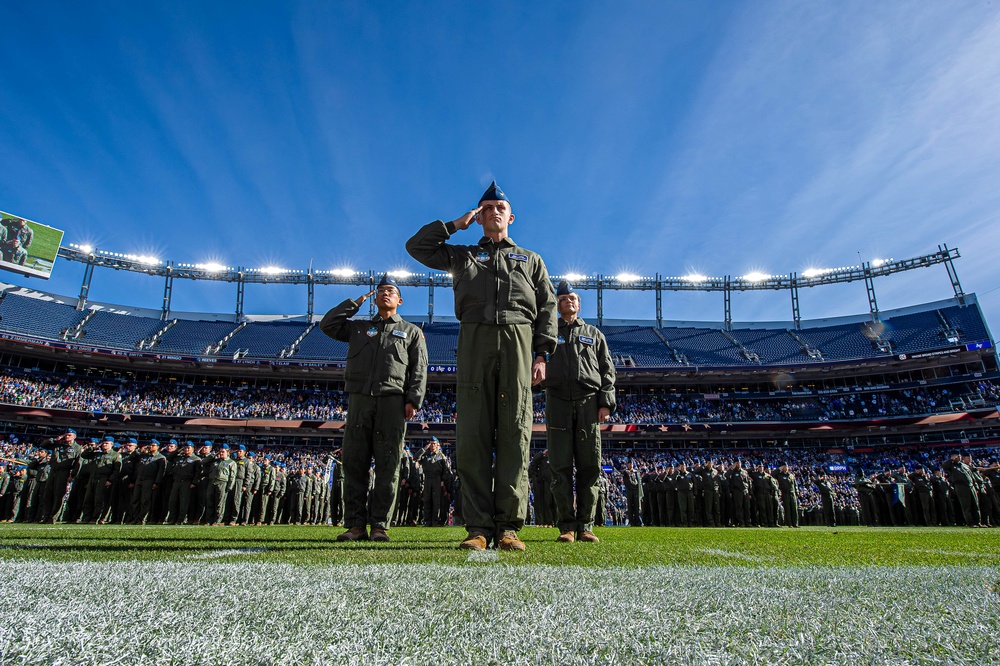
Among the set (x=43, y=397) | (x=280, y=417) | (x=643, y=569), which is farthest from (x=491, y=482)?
(x=43, y=397)

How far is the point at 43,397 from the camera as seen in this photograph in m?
29.5

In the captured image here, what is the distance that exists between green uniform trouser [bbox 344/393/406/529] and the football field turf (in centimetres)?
253

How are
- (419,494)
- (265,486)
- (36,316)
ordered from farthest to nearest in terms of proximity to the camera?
(36,316) → (419,494) → (265,486)

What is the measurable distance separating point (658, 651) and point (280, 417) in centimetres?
3362

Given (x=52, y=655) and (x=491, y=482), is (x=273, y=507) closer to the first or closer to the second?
(x=491, y=482)

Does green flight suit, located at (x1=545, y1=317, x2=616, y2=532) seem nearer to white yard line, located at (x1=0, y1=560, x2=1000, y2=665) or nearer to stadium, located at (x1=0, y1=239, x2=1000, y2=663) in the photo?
white yard line, located at (x1=0, y1=560, x2=1000, y2=665)

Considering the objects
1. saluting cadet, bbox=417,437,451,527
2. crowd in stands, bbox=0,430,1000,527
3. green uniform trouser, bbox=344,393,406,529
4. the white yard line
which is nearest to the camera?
the white yard line

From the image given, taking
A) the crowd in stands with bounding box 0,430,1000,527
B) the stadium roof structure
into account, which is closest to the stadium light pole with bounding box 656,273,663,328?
the stadium roof structure

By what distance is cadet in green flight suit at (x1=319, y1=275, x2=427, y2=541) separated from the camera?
466 cm

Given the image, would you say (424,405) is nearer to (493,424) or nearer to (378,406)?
(378,406)

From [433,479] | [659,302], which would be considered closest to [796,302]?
[659,302]

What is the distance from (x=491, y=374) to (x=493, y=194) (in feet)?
4.51

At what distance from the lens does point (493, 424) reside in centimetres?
366

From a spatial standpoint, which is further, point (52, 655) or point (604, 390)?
point (604, 390)
